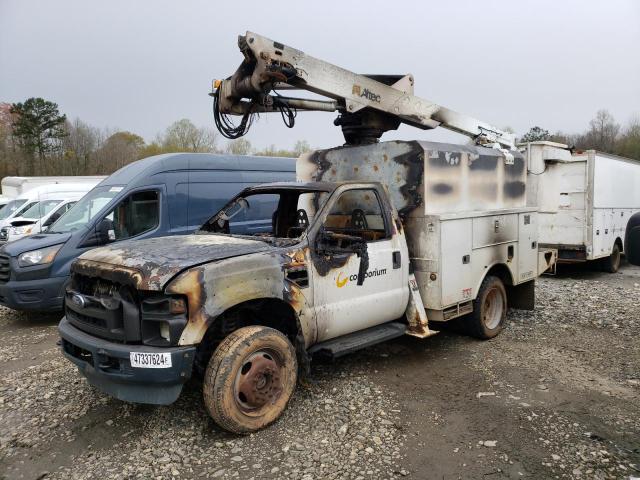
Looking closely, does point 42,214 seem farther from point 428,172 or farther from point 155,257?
point 428,172

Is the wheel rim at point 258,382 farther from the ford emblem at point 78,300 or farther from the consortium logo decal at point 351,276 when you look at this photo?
the ford emblem at point 78,300

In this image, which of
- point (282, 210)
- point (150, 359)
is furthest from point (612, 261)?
point (150, 359)

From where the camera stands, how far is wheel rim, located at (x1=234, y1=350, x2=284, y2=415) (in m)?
3.72

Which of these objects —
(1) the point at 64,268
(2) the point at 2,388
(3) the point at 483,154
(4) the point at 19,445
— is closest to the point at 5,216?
(1) the point at 64,268

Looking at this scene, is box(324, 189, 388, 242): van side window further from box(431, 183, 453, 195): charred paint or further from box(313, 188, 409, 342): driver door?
box(431, 183, 453, 195): charred paint

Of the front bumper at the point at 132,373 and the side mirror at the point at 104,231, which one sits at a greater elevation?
the side mirror at the point at 104,231

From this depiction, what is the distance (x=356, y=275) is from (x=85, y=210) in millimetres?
5300

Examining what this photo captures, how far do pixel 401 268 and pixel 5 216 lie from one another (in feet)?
48.9

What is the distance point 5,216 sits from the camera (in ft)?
50.3

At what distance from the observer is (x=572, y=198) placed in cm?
1029

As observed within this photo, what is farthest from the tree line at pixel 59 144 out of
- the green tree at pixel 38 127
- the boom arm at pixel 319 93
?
the boom arm at pixel 319 93

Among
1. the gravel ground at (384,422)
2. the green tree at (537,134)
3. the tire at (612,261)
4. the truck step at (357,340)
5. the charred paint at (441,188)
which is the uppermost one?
the green tree at (537,134)

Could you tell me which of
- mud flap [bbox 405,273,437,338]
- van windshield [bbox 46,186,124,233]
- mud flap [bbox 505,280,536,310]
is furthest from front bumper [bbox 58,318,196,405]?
mud flap [bbox 505,280,536,310]

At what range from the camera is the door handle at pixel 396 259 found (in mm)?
4906
